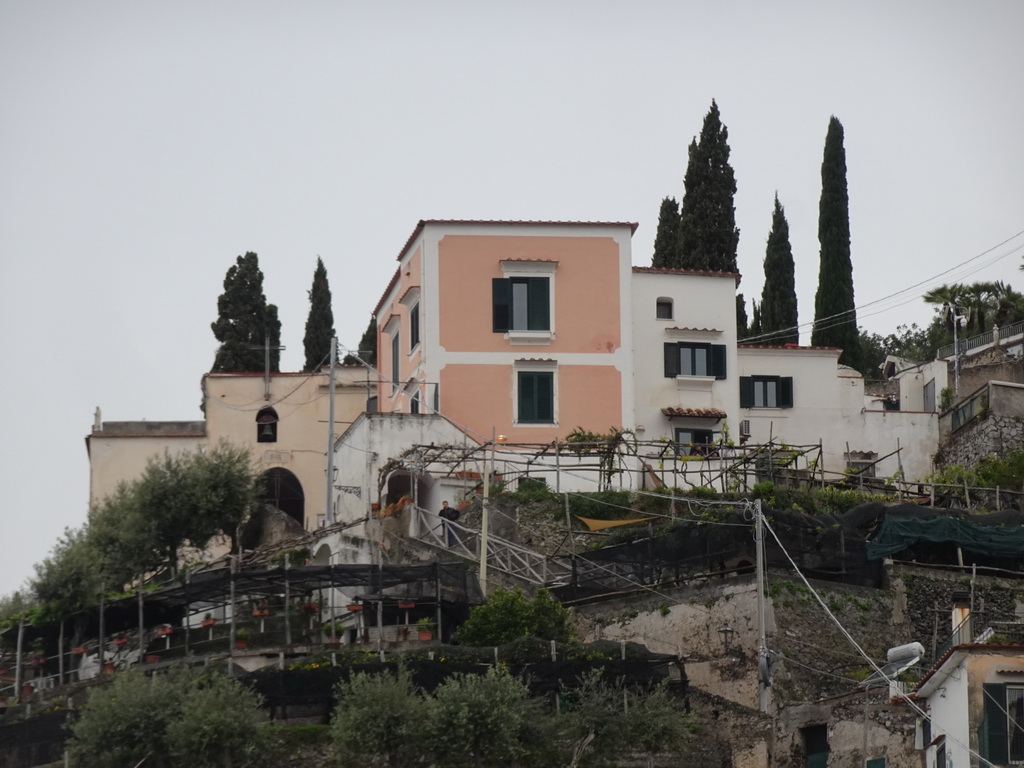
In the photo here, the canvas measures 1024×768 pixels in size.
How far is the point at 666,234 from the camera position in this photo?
76812 mm

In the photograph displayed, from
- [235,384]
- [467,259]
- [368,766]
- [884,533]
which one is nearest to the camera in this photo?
[368,766]

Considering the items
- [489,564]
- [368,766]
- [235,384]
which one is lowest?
[368,766]

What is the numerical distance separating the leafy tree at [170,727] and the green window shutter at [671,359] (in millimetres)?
26710

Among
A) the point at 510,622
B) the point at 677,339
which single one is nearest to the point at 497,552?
the point at 510,622

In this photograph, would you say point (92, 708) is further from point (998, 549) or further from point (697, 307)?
point (697, 307)

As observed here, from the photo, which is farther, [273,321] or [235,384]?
Answer: [273,321]

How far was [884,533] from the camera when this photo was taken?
168 ft

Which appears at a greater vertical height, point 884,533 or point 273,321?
point 273,321

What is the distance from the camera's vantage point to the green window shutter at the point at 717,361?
66.9 m

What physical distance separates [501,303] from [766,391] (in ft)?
35.7

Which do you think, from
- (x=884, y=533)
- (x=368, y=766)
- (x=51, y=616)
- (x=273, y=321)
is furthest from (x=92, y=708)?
(x=273, y=321)

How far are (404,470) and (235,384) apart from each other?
1585 cm

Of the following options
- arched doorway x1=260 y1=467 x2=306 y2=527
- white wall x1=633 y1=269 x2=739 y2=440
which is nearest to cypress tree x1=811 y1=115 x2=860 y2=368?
white wall x1=633 y1=269 x2=739 y2=440

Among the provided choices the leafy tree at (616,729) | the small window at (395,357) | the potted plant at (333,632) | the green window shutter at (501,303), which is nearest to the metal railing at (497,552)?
the potted plant at (333,632)
